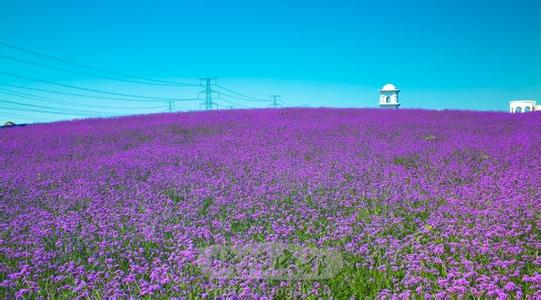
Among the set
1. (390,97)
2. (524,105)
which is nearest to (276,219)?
(390,97)

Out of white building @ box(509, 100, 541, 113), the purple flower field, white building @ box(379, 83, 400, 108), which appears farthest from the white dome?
the purple flower field

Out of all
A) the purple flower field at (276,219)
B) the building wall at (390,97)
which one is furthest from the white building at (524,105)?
the purple flower field at (276,219)

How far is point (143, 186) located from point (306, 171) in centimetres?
256

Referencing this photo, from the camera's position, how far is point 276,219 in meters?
4.78

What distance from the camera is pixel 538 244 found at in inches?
139

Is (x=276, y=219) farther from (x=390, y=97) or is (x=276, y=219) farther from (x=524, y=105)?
(x=524, y=105)

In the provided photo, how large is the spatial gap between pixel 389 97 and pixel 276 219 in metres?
22.2

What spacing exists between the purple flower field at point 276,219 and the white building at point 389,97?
15.0m

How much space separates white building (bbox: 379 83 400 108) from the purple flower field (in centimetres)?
1497

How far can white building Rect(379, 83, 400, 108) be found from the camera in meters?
25.2

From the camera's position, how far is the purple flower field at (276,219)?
317cm

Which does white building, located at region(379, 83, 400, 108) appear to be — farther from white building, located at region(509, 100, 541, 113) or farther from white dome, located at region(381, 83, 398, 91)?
white building, located at region(509, 100, 541, 113)

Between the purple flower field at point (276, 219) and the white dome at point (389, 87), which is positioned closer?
the purple flower field at point (276, 219)

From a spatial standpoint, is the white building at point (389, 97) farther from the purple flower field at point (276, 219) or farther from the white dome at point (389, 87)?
the purple flower field at point (276, 219)
